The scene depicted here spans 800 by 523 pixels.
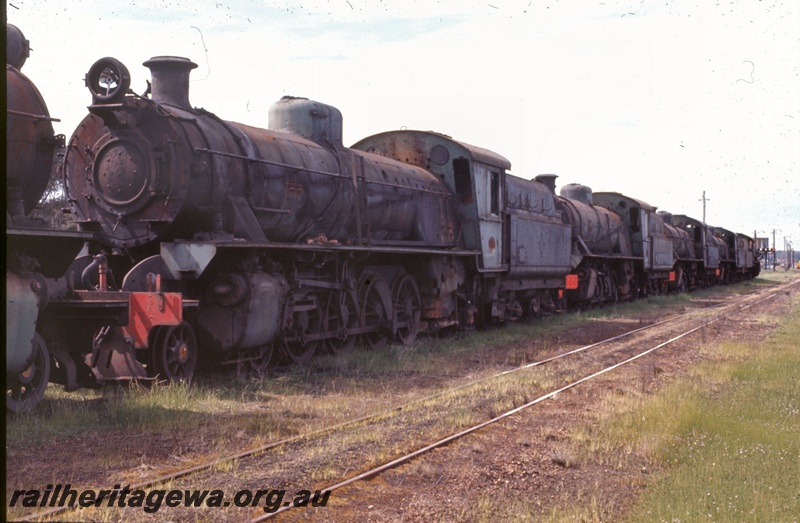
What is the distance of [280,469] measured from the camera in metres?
6.35

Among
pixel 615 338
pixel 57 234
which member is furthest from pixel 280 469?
pixel 615 338

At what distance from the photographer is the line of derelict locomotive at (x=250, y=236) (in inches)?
353

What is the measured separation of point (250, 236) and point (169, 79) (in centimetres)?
243

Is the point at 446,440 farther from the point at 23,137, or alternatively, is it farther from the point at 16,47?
the point at 16,47

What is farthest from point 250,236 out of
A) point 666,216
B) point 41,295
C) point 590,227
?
point 666,216

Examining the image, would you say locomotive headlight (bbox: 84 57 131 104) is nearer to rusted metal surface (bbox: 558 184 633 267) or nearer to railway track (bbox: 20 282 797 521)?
railway track (bbox: 20 282 797 521)

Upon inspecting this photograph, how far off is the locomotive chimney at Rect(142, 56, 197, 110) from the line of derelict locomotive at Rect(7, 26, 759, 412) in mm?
19

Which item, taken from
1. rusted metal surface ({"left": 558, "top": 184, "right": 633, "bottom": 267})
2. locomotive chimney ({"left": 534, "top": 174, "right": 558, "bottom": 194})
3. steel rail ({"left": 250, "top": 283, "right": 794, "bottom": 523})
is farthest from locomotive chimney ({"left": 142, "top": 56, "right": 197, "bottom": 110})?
rusted metal surface ({"left": 558, "top": 184, "right": 633, "bottom": 267})

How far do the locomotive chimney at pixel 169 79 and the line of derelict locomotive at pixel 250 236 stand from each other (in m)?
0.02

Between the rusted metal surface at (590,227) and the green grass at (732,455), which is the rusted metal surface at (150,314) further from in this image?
the rusted metal surface at (590,227)

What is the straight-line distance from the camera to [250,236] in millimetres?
10312

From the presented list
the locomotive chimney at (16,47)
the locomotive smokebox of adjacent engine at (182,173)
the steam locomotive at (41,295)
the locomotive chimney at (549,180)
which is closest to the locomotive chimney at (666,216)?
the locomotive chimney at (549,180)

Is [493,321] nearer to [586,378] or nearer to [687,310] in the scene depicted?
[586,378]

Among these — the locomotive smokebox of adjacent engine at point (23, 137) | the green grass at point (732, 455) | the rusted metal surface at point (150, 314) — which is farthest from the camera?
the rusted metal surface at point (150, 314)
